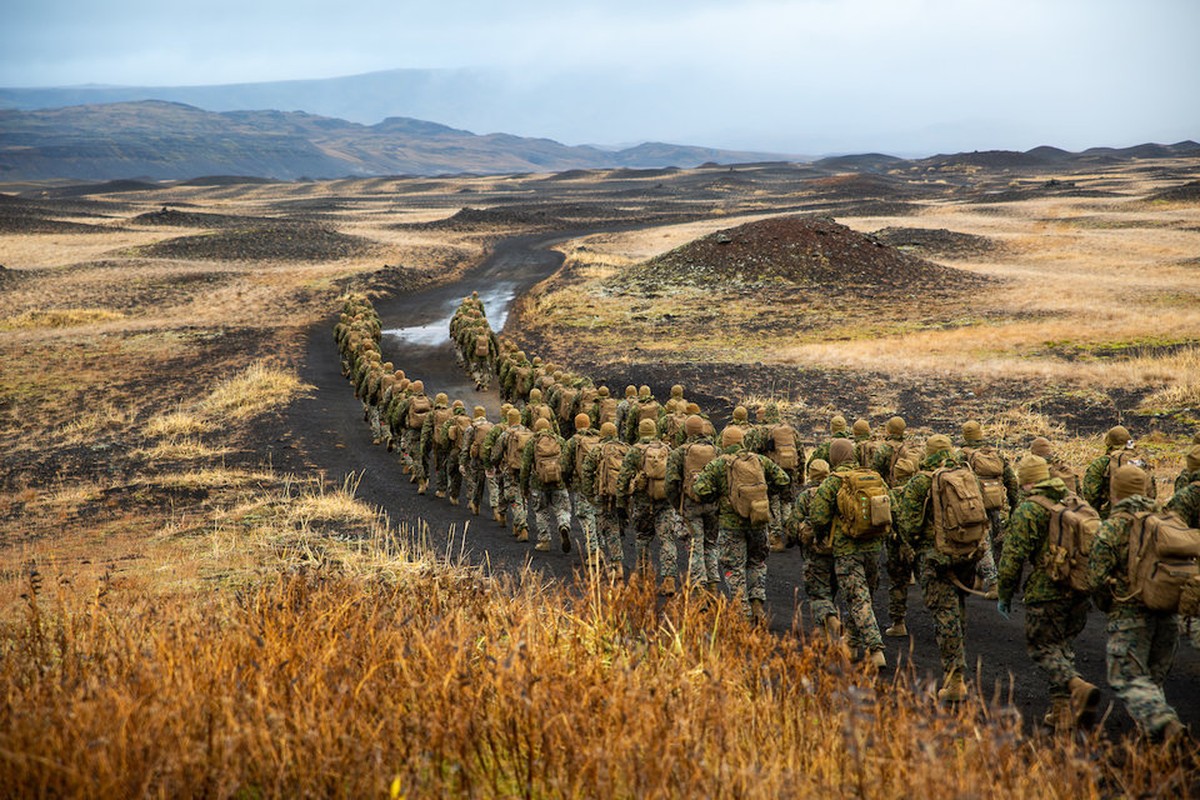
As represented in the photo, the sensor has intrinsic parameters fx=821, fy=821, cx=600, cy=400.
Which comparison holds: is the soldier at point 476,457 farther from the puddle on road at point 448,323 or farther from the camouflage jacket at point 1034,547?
the puddle on road at point 448,323

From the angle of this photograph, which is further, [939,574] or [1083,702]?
[939,574]

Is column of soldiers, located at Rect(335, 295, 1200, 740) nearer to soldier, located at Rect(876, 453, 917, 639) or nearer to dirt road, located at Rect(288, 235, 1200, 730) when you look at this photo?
soldier, located at Rect(876, 453, 917, 639)

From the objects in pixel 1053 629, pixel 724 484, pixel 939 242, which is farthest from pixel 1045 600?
pixel 939 242

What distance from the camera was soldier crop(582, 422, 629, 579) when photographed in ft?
36.5

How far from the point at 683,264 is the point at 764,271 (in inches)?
165

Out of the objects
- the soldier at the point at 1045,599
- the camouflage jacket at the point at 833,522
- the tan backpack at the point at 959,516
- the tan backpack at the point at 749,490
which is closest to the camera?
the soldier at the point at 1045,599

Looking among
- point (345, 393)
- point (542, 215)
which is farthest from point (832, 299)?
point (542, 215)

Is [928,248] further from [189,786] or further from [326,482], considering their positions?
[189,786]

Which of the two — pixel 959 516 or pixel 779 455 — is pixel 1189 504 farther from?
pixel 779 455

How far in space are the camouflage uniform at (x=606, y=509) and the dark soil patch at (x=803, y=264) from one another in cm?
2683

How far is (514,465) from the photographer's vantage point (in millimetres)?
12812

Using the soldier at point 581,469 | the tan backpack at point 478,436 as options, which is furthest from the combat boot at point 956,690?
the tan backpack at point 478,436

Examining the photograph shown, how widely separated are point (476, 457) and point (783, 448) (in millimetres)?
5041

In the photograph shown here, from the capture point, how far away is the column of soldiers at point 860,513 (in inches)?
260
